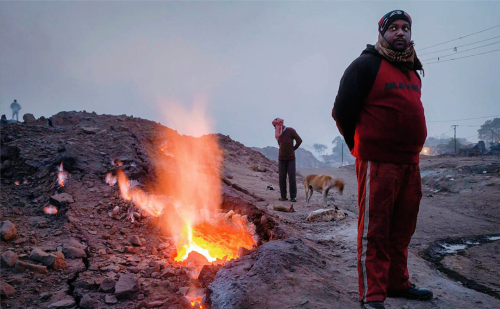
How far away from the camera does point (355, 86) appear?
2.05 metres

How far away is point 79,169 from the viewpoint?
5113 mm

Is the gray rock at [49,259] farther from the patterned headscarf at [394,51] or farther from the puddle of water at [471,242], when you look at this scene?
the puddle of water at [471,242]

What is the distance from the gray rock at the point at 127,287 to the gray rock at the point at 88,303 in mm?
166

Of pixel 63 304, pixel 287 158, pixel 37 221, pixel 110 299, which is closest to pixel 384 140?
pixel 110 299

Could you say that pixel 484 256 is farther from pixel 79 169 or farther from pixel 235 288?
pixel 79 169

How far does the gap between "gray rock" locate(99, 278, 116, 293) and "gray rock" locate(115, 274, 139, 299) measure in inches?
2.2

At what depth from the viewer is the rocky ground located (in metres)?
2.30

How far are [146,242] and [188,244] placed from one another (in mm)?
684

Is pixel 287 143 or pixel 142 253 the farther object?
pixel 287 143

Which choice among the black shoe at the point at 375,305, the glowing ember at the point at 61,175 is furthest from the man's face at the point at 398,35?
the glowing ember at the point at 61,175

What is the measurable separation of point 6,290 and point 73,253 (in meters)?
0.75

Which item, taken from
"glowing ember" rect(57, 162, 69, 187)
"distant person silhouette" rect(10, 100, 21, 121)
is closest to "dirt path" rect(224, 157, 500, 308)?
"glowing ember" rect(57, 162, 69, 187)

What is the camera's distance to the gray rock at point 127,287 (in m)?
2.56

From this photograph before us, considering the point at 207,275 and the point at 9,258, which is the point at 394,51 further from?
the point at 9,258
